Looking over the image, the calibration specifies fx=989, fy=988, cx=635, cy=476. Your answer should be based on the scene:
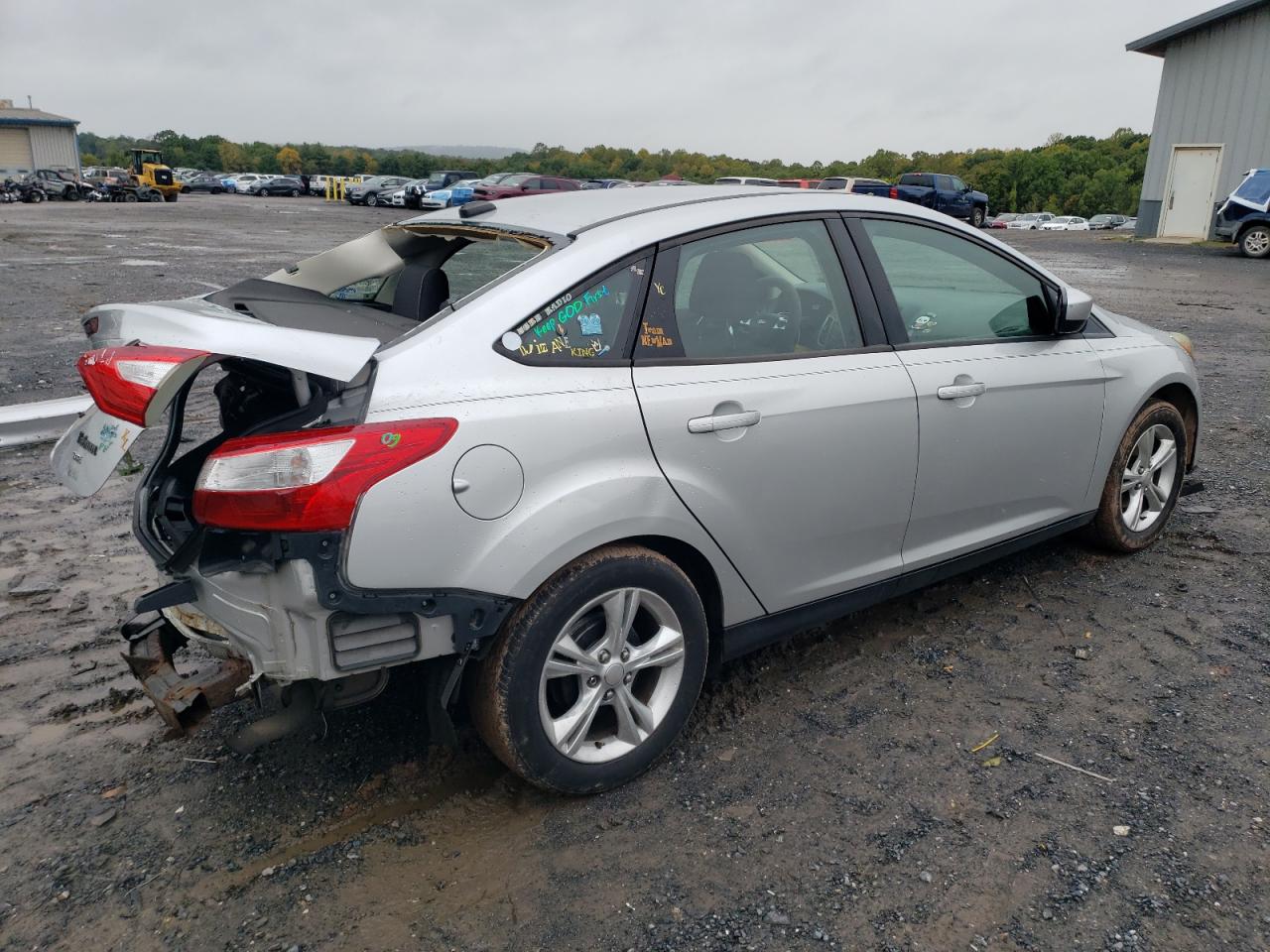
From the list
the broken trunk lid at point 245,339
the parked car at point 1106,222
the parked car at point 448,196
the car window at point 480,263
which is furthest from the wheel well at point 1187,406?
the parked car at point 1106,222

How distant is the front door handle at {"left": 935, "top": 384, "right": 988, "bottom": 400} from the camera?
340 cm

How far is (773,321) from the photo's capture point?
3178mm

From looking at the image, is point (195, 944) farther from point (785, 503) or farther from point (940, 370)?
point (940, 370)

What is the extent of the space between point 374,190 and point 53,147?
38.9 m

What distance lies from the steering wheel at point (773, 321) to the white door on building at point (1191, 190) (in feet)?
99.3

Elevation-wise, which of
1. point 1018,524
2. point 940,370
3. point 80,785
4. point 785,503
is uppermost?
point 940,370

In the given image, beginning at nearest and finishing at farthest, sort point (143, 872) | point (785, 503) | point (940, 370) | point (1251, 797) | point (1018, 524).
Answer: point (143, 872), point (1251, 797), point (785, 503), point (940, 370), point (1018, 524)

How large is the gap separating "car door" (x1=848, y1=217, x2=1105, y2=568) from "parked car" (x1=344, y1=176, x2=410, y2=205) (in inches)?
1707

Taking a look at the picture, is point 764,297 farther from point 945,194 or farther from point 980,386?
point 945,194

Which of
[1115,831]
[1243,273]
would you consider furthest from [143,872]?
[1243,273]

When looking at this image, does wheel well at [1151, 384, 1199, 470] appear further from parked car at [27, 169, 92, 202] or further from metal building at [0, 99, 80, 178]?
metal building at [0, 99, 80, 178]

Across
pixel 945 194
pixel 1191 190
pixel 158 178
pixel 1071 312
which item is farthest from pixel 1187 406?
pixel 158 178

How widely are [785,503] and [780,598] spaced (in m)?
0.33

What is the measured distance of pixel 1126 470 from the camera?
4.39 m
